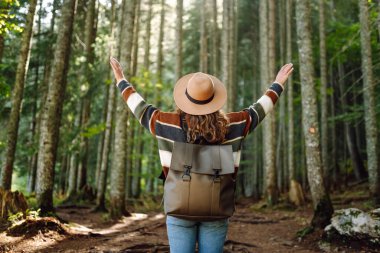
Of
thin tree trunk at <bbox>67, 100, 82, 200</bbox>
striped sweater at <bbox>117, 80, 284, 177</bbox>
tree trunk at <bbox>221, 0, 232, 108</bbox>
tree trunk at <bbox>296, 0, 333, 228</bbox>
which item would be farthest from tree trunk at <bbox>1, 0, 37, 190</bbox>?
tree trunk at <bbox>221, 0, 232, 108</bbox>

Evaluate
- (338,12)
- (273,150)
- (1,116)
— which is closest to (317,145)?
(273,150)

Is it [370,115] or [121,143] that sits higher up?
[370,115]

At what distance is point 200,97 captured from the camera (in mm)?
3016

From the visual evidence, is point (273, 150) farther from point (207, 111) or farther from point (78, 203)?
point (207, 111)

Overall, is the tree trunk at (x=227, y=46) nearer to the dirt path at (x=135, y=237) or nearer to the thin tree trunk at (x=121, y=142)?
the thin tree trunk at (x=121, y=142)

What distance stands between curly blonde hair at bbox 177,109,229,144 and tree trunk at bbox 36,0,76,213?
6.81 metres

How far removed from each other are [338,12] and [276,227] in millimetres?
16875

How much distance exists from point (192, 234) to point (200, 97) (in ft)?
3.73

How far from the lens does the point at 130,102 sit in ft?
10.9

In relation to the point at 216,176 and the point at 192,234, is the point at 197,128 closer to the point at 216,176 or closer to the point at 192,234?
the point at 216,176

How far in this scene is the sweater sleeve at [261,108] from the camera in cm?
321

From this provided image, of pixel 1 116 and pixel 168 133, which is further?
pixel 1 116

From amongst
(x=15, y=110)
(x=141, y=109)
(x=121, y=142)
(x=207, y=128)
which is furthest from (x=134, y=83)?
(x=207, y=128)

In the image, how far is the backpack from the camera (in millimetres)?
2816
